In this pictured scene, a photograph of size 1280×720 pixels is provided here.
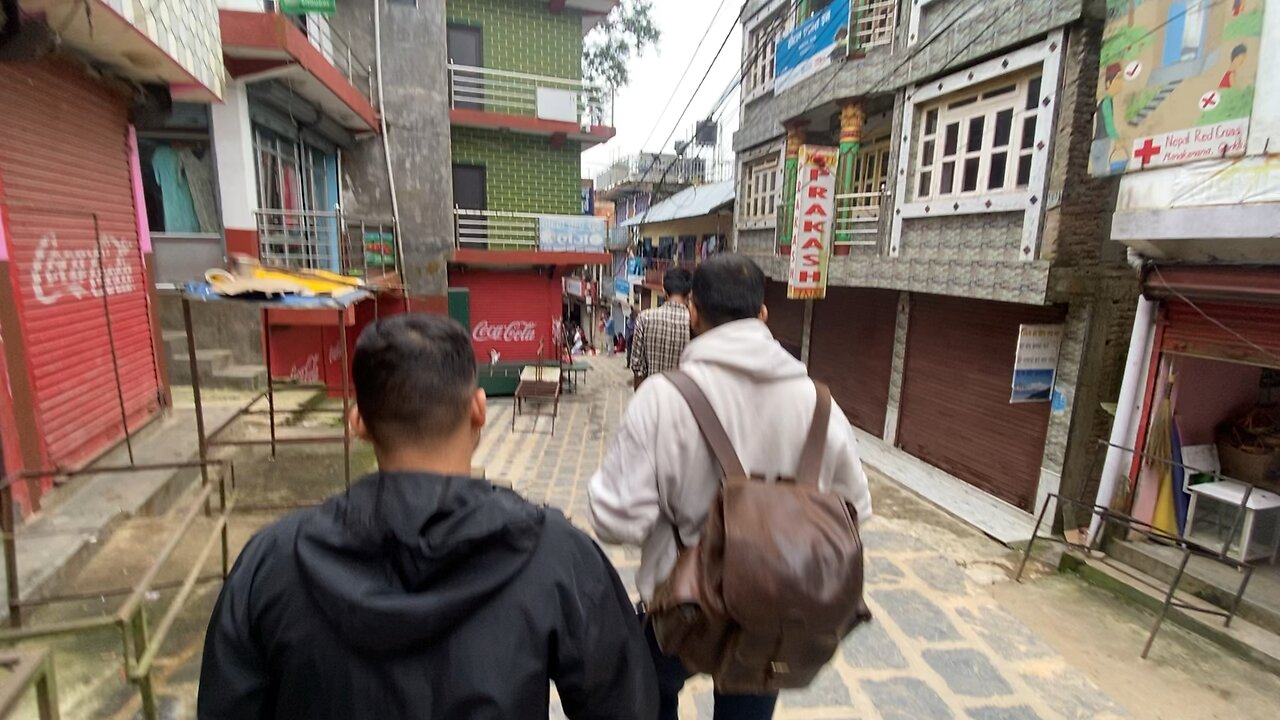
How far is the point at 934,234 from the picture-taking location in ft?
27.7

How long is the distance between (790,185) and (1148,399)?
5.91 metres

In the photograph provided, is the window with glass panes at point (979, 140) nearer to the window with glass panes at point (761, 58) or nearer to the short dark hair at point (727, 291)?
the window with glass panes at point (761, 58)

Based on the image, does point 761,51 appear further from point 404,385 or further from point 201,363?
point 404,385

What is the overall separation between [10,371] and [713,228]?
14.8 m

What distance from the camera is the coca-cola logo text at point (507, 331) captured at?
1427cm

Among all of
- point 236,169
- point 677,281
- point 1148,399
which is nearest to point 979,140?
point 1148,399

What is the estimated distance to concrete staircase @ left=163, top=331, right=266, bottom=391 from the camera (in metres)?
7.54

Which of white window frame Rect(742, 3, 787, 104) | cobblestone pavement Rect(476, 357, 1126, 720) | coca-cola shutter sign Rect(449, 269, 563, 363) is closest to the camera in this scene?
cobblestone pavement Rect(476, 357, 1126, 720)

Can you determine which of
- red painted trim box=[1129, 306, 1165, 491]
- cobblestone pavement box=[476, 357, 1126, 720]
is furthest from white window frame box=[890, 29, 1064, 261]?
cobblestone pavement box=[476, 357, 1126, 720]

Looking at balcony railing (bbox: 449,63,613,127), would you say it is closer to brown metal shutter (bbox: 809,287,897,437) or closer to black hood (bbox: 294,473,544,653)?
brown metal shutter (bbox: 809,287,897,437)

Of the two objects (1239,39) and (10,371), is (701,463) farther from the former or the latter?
(1239,39)

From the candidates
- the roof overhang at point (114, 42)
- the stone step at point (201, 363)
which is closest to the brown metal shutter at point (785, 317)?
the stone step at point (201, 363)

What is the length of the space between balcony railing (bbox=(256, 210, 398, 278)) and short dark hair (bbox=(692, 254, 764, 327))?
7437 mm

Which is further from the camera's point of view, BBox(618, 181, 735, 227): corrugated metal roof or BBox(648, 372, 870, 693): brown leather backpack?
BBox(618, 181, 735, 227): corrugated metal roof
